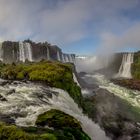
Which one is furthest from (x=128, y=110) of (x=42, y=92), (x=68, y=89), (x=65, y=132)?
(x=65, y=132)

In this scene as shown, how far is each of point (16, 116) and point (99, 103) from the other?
30108 millimetres

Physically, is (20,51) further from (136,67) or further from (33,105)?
(33,105)

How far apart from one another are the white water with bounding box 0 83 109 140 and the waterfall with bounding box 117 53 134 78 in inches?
3400

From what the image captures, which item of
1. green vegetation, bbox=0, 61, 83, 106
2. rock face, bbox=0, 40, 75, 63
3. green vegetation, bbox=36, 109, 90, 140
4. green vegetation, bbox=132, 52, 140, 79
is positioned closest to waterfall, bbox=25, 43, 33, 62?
rock face, bbox=0, 40, 75, 63

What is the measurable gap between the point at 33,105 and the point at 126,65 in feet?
330

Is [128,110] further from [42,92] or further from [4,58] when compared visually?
[4,58]

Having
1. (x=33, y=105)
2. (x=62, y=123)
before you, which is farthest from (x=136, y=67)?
(x=62, y=123)

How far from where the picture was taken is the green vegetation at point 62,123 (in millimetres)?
24656

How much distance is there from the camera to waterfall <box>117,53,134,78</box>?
12754 cm

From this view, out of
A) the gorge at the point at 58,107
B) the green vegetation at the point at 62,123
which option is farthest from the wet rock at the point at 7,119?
the green vegetation at the point at 62,123

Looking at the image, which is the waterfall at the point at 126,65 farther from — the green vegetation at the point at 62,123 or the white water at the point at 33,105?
the green vegetation at the point at 62,123

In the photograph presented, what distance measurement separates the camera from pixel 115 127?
146ft

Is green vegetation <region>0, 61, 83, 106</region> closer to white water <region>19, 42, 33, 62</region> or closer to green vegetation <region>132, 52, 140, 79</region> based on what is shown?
white water <region>19, 42, 33, 62</region>

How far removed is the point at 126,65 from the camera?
426 ft
